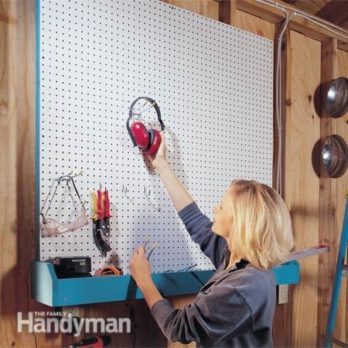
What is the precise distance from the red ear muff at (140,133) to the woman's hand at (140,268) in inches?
13.4

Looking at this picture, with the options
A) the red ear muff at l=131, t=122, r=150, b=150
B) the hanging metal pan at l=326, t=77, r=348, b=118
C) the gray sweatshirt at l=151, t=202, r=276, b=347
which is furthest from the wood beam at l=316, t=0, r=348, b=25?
the gray sweatshirt at l=151, t=202, r=276, b=347

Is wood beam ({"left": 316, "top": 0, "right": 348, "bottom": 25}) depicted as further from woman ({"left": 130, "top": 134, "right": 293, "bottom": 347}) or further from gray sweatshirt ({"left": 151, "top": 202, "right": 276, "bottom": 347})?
gray sweatshirt ({"left": 151, "top": 202, "right": 276, "bottom": 347})

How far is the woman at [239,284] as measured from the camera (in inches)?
40.5

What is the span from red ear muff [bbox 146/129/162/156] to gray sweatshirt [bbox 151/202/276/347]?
47cm

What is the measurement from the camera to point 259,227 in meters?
1.09

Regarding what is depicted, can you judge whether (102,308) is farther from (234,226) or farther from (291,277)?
(291,277)

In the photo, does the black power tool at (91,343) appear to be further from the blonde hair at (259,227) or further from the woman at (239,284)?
the blonde hair at (259,227)

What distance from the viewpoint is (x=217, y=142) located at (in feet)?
5.35

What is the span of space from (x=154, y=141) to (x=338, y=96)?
1139 mm

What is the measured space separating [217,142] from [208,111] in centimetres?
13

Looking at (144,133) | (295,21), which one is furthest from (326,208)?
(144,133)

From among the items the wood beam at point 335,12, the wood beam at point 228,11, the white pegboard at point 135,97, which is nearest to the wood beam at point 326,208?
the wood beam at point 335,12

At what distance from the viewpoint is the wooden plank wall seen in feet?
4.00

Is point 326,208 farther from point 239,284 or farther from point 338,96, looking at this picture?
point 239,284
